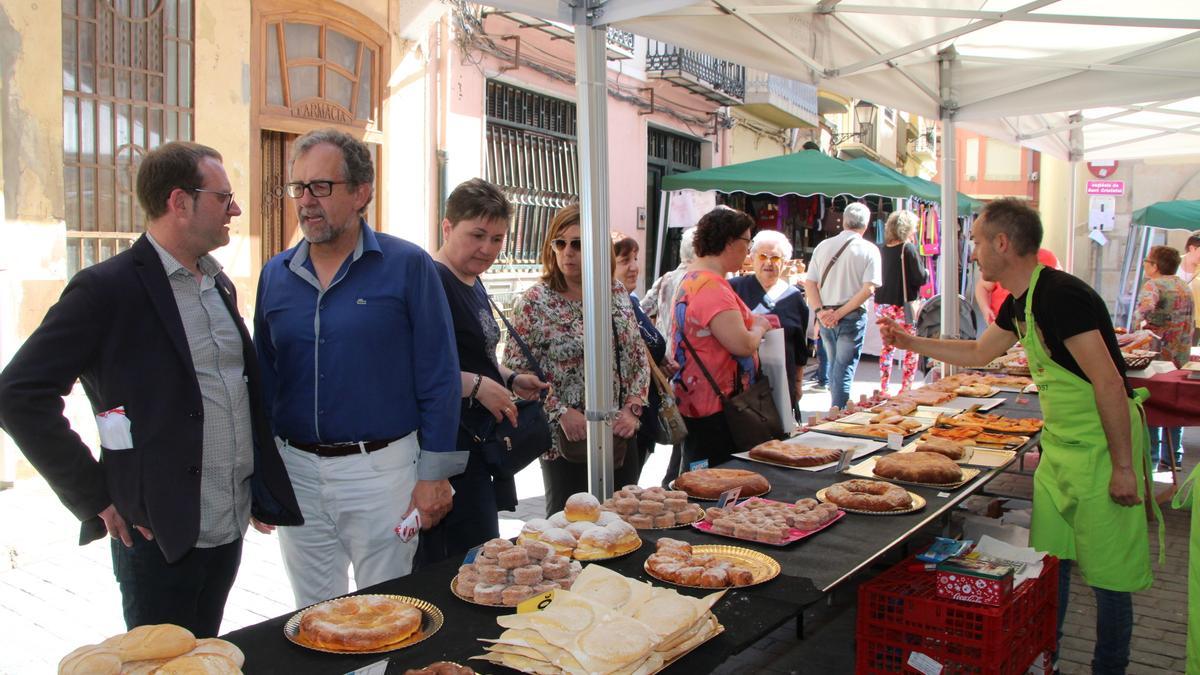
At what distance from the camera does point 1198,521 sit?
2613 millimetres

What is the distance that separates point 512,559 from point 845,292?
6.62 metres

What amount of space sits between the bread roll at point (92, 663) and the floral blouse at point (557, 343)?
2241mm

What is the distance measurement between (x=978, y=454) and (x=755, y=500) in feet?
4.88

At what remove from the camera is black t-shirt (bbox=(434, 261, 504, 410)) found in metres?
3.21

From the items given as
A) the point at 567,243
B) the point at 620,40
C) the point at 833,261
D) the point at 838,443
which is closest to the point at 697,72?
the point at 620,40

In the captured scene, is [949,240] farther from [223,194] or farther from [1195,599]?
[223,194]

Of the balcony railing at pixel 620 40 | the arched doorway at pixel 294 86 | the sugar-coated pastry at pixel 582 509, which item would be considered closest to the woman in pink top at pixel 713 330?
the sugar-coated pastry at pixel 582 509

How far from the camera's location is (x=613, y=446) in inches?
153

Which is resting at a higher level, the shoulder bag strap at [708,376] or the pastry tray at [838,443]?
the shoulder bag strap at [708,376]

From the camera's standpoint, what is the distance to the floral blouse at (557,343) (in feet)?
12.6

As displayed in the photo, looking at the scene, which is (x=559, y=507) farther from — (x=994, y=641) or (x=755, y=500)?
(x=994, y=641)

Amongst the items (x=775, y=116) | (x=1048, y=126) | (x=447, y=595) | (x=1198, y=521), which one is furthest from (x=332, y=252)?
(x=775, y=116)

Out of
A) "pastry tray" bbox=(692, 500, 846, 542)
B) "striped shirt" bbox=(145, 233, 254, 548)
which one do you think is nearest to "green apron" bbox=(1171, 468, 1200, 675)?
"pastry tray" bbox=(692, 500, 846, 542)

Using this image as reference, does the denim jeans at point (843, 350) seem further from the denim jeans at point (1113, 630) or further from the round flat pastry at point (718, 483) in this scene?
the round flat pastry at point (718, 483)
